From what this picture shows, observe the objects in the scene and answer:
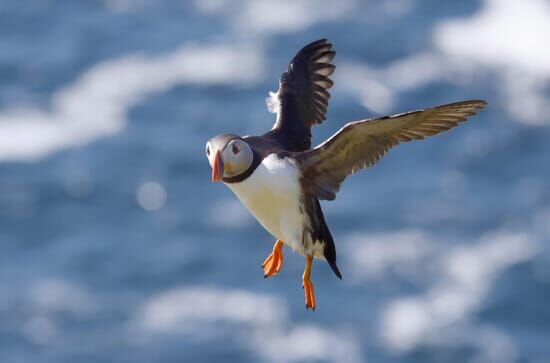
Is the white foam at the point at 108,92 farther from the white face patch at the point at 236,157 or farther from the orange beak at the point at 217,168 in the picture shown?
the orange beak at the point at 217,168

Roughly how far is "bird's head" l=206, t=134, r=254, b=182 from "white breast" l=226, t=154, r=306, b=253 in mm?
224

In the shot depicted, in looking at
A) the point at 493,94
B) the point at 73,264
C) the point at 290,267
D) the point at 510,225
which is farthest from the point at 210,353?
the point at 493,94

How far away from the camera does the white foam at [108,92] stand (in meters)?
84.7

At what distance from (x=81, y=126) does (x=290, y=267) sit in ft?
59.3

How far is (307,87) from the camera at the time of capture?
61.1ft

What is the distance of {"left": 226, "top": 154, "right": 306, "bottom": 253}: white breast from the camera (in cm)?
1559

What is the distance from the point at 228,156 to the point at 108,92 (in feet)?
238

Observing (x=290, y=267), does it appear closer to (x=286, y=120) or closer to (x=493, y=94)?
(x=493, y=94)

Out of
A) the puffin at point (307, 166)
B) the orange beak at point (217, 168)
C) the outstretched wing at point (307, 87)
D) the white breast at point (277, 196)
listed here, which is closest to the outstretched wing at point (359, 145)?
the puffin at point (307, 166)

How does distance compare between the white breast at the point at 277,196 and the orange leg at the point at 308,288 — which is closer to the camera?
the white breast at the point at 277,196

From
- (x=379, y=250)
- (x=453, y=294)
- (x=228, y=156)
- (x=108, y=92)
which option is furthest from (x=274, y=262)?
(x=108, y=92)

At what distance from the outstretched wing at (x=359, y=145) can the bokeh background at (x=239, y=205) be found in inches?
2089

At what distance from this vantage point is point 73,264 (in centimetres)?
7944

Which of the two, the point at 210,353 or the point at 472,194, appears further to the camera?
the point at 472,194
